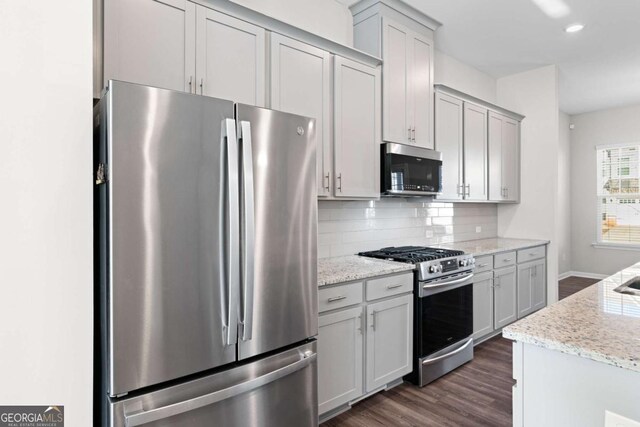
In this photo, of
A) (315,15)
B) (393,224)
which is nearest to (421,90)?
(315,15)

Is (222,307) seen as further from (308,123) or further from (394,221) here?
(394,221)

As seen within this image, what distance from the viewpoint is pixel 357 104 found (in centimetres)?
276

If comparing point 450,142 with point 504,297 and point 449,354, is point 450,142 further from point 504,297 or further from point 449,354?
point 449,354

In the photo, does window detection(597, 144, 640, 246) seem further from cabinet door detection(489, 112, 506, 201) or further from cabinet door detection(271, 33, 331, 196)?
cabinet door detection(271, 33, 331, 196)

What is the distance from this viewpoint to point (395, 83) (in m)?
3.06

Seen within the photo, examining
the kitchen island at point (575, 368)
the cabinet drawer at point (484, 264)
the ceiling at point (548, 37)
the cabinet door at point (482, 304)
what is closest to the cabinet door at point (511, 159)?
the ceiling at point (548, 37)

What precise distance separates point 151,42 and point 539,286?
466 cm

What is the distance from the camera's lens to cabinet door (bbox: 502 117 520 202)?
14.8 feet

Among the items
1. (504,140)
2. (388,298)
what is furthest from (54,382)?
(504,140)

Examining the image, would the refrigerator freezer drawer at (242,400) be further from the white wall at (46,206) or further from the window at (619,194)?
the window at (619,194)

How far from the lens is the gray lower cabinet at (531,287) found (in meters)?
4.01

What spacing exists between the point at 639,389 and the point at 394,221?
2.55 meters

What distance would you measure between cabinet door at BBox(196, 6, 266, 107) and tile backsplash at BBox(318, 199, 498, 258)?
3.57 feet

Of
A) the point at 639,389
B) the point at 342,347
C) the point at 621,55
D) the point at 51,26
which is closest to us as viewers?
the point at 639,389
